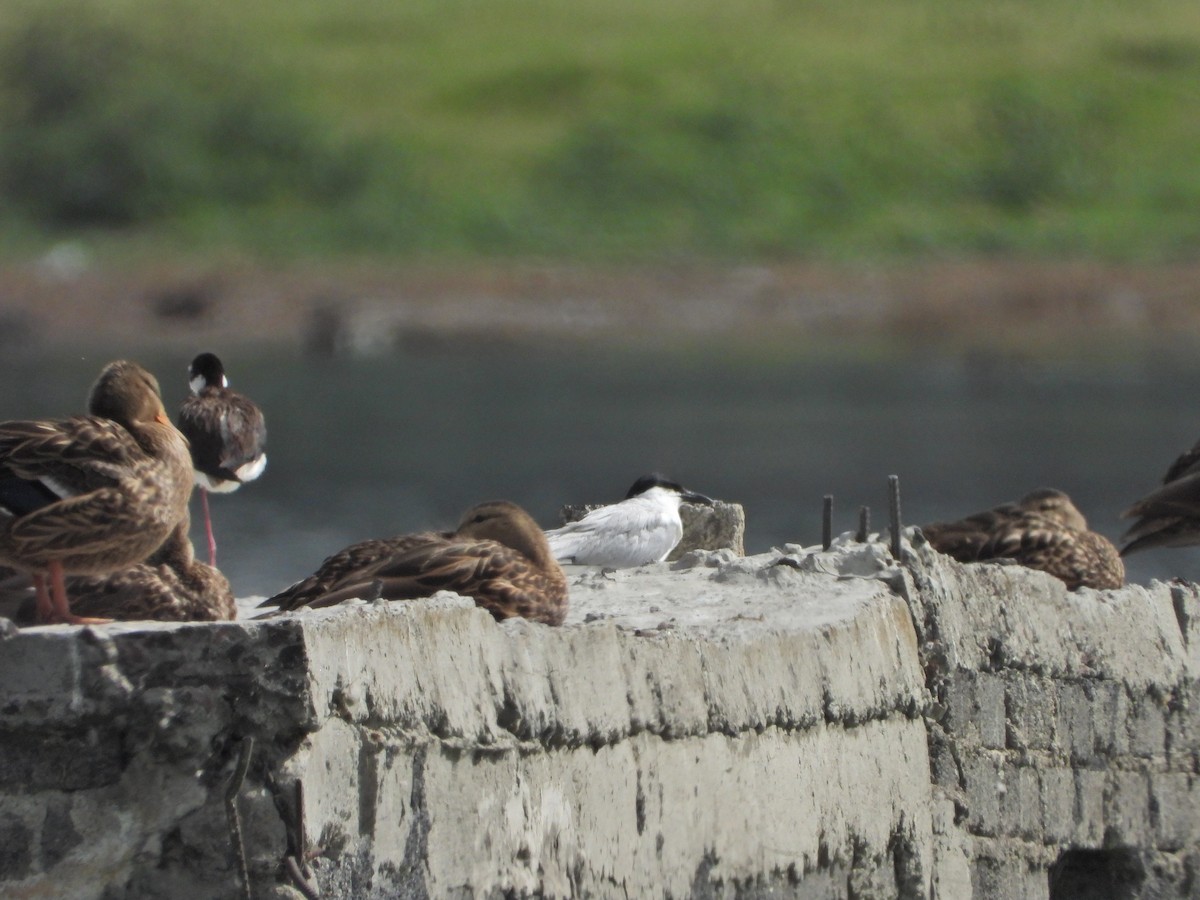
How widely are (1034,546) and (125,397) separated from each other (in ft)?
11.7

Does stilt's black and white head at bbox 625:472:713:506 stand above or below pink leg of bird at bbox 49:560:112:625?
above

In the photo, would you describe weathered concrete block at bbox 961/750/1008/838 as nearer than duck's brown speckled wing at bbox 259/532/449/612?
No

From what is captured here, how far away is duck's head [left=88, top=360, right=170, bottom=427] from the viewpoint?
5.25 meters

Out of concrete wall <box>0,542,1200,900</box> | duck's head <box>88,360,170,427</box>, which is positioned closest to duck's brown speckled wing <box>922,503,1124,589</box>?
concrete wall <box>0,542,1200,900</box>

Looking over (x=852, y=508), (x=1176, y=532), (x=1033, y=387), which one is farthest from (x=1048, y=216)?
(x=1176, y=532)

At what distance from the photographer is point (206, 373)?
9.87 metres

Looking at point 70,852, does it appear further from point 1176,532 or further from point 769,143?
point 769,143

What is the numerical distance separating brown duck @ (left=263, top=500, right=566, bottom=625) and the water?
9.96m

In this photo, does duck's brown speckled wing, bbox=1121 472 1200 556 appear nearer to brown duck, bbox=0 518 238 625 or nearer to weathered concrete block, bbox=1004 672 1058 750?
weathered concrete block, bbox=1004 672 1058 750

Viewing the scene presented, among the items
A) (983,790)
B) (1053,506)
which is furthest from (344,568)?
(1053,506)

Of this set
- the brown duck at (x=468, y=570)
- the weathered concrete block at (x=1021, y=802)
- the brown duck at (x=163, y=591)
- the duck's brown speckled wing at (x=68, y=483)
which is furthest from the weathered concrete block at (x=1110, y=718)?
the duck's brown speckled wing at (x=68, y=483)

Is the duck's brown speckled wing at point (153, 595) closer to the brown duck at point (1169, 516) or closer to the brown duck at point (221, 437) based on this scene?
the brown duck at point (221, 437)

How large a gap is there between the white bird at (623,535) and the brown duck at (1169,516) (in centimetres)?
186

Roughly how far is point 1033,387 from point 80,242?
59.2ft
